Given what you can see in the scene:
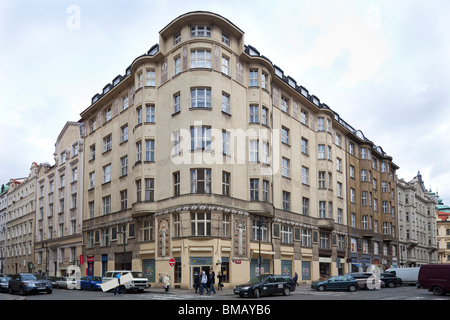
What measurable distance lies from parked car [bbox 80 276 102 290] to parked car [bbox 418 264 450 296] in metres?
23.9

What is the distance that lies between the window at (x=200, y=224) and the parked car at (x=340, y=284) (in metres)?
9.73

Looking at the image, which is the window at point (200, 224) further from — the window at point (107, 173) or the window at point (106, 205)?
the window at point (107, 173)

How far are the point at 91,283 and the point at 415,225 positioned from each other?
66.6m

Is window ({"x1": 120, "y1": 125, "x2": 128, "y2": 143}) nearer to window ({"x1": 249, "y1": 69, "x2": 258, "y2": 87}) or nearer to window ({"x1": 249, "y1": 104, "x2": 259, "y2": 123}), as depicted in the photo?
window ({"x1": 249, "y1": 104, "x2": 259, "y2": 123})

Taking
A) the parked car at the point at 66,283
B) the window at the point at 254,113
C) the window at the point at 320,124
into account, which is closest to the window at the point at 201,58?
the window at the point at 254,113

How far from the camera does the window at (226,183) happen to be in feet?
128

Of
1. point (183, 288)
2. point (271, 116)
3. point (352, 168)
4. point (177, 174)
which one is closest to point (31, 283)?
point (183, 288)

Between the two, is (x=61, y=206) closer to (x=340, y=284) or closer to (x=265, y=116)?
(x=265, y=116)

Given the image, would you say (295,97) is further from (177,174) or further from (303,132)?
(177,174)

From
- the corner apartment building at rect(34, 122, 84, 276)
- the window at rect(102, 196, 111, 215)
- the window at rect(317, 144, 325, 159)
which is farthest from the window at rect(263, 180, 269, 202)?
the corner apartment building at rect(34, 122, 84, 276)

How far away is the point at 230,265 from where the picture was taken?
37906 millimetres

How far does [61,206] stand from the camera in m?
61.8

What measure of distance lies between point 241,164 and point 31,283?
18555 mm

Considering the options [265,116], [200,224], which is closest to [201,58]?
[265,116]
